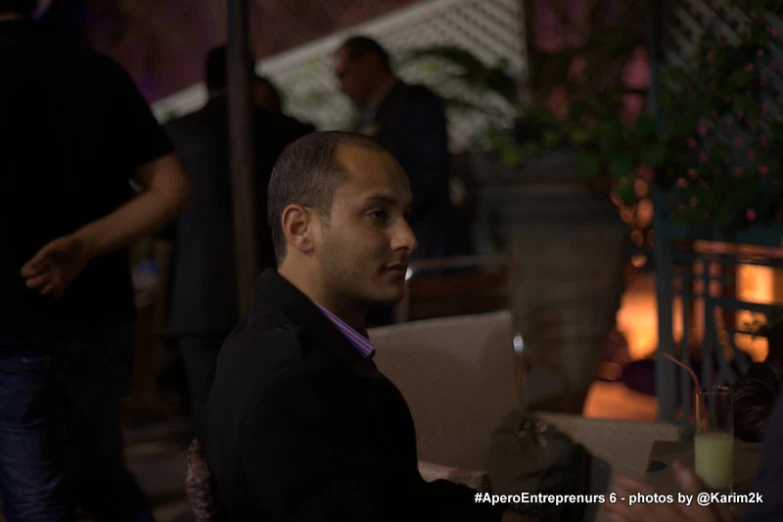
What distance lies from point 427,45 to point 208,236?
8.60ft

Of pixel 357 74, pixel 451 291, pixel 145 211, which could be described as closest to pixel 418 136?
pixel 357 74

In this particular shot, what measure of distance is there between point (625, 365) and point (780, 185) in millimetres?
2280

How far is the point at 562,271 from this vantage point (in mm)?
4113

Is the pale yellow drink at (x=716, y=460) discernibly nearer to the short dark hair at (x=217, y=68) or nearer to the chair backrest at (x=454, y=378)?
the chair backrest at (x=454, y=378)

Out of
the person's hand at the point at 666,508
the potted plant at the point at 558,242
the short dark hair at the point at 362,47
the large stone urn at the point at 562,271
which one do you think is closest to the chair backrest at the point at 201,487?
the person's hand at the point at 666,508

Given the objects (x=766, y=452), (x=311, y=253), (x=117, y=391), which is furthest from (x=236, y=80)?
(x=766, y=452)

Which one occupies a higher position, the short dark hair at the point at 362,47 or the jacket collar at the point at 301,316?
the short dark hair at the point at 362,47

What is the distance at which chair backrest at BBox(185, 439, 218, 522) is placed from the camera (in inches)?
37.8

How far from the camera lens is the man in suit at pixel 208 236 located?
2.98m

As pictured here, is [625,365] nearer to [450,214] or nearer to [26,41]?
[450,214]

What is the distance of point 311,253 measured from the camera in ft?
4.10

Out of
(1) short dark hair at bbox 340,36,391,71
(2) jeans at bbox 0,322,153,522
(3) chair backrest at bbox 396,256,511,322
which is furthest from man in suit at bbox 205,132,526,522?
(1) short dark hair at bbox 340,36,391,71

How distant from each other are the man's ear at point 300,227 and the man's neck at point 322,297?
41mm

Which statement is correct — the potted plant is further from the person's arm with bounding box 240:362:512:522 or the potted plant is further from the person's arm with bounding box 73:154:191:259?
the person's arm with bounding box 240:362:512:522
